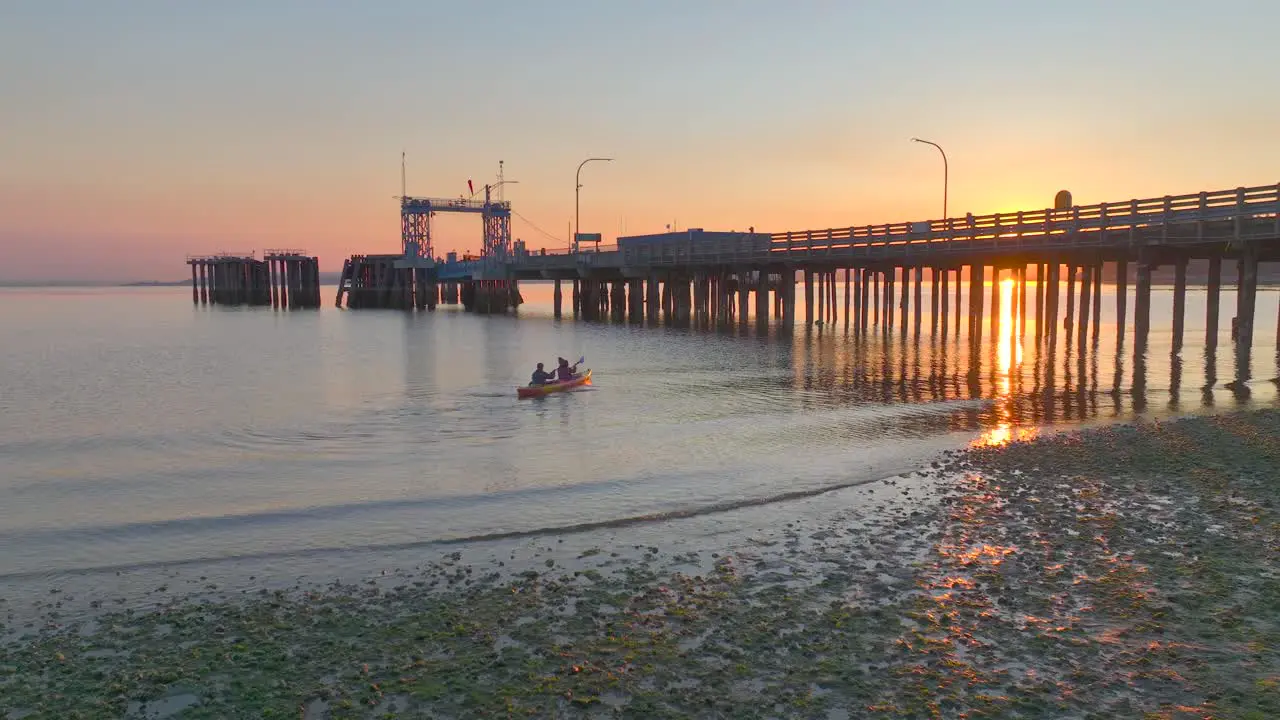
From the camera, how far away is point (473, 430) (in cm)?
2170

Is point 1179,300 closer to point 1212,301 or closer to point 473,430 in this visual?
point 1212,301

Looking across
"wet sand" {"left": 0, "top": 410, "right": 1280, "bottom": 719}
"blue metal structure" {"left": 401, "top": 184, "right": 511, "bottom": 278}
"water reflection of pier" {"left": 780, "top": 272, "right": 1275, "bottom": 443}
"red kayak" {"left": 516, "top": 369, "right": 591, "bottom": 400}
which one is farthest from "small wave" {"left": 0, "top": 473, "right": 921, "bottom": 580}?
"blue metal structure" {"left": 401, "top": 184, "right": 511, "bottom": 278}

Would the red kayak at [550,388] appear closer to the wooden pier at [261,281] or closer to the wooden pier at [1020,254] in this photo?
the wooden pier at [1020,254]

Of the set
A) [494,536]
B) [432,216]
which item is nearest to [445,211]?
[432,216]

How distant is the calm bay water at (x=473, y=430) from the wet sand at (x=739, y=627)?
2.25 meters

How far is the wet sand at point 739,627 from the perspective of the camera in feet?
22.5

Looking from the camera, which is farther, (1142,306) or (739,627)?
(1142,306)

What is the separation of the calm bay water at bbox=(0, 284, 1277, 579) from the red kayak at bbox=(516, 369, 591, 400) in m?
0.55

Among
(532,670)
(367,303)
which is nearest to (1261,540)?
(532,670)

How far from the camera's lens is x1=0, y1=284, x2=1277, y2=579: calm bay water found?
13297mm

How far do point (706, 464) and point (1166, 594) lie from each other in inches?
360

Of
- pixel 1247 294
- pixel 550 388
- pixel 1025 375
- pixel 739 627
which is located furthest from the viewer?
pixel 1247 294

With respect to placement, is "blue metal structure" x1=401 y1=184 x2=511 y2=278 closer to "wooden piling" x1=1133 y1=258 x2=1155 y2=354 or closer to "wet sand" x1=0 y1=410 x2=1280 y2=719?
"wooden piling" x1=1133 y1=258 x2=1155 y2=354

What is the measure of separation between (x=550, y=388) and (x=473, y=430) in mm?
6117
